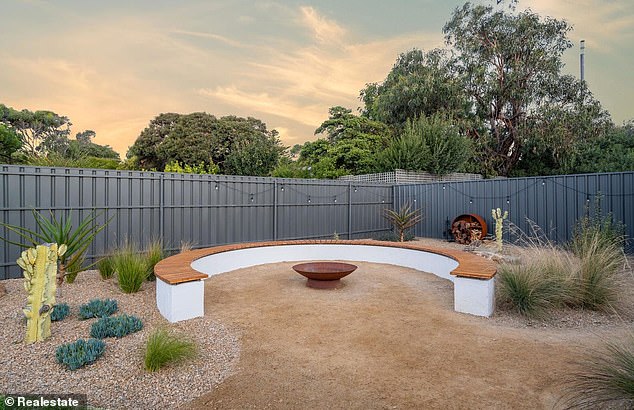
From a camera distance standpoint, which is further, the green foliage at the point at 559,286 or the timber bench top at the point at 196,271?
the green foliage at the point at 559,286

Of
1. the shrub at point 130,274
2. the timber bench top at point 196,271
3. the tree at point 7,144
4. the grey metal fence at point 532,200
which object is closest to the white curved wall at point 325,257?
the timber bench top at point 196,271

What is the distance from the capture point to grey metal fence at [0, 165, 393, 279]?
6.09m

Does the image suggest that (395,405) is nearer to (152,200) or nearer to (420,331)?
(420,331)

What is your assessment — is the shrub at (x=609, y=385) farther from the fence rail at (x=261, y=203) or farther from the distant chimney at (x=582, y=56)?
the distant chimney at (x=582, y=56)

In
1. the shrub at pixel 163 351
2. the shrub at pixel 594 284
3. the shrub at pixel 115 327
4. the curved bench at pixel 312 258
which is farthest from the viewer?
the shrub at pixel 594 284

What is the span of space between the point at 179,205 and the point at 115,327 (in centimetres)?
466

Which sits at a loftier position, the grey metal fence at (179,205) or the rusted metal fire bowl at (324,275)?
the grey metal fence at (179,205)

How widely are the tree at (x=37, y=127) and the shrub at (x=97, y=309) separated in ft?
92.8

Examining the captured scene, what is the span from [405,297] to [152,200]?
5.29 metres

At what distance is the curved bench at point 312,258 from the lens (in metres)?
4.02

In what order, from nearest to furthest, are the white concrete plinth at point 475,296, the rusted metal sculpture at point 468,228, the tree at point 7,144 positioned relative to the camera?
the white concrete plinth at point 475,296 → the rusted metal sculpture at point 468,228 → the tree at point 7,144

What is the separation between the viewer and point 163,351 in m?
2.77

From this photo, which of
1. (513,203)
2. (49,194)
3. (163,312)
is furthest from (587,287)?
(49,194)

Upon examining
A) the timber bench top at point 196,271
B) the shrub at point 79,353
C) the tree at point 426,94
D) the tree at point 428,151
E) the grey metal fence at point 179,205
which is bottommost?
the shrub at point 79,353
